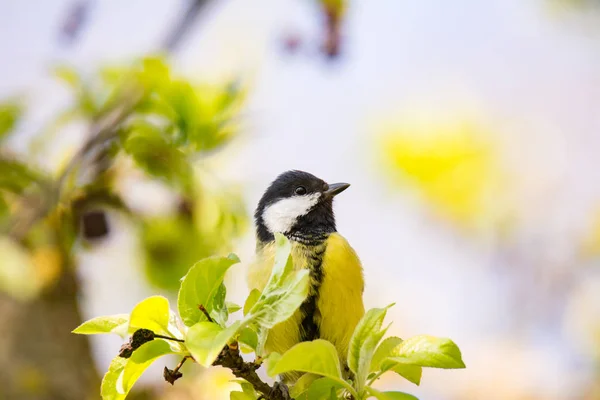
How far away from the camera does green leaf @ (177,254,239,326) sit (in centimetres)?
73

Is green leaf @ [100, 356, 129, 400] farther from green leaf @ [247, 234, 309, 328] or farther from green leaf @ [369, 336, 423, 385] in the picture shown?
green leaf @ [369, 336, 423, 385]

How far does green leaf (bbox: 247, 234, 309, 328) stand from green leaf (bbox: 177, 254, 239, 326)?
0.05 metres

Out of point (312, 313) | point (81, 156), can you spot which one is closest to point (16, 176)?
point (81, 156)

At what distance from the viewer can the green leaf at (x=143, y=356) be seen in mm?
729

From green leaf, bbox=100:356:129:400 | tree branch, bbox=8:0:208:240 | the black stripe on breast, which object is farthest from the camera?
tree branch, bbox=8:0:208:240

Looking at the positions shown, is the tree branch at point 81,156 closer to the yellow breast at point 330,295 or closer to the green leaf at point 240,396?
the yellow breast at point 330,295

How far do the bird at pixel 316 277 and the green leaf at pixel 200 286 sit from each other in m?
0.57

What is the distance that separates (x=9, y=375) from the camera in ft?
5.77

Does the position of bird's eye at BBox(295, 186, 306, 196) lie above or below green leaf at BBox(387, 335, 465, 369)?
above

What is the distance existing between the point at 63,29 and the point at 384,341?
1.26 meters

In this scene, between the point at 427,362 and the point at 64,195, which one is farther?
the point at 64,195

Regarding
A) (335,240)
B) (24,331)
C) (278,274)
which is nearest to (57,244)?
(24,331)

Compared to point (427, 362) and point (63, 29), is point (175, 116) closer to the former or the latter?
point (63, 29)

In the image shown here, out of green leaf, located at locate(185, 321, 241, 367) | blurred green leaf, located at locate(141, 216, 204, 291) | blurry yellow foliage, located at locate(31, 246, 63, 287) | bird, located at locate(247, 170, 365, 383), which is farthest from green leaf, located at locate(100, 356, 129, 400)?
blurry yellow foliage, located at locate(31, 246, 63, 287)
